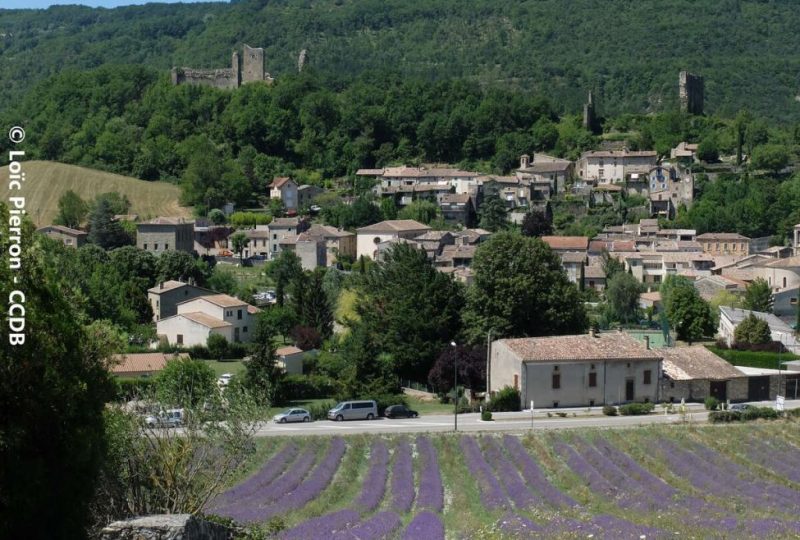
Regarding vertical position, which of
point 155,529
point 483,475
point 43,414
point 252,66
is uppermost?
point 252,66

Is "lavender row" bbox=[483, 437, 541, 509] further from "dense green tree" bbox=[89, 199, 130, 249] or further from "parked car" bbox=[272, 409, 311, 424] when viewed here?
"dense green tree" bbox=[89, 199, 130, 249]

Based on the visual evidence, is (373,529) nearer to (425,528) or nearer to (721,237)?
(425,528)

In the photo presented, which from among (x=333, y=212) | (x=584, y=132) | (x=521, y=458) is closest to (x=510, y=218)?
(x=333, y=212)

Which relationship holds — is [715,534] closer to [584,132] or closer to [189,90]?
[584,132]

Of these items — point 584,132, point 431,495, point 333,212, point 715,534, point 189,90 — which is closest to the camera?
point 715,534

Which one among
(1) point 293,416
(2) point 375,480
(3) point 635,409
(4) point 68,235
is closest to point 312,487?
(2) point 375,480
